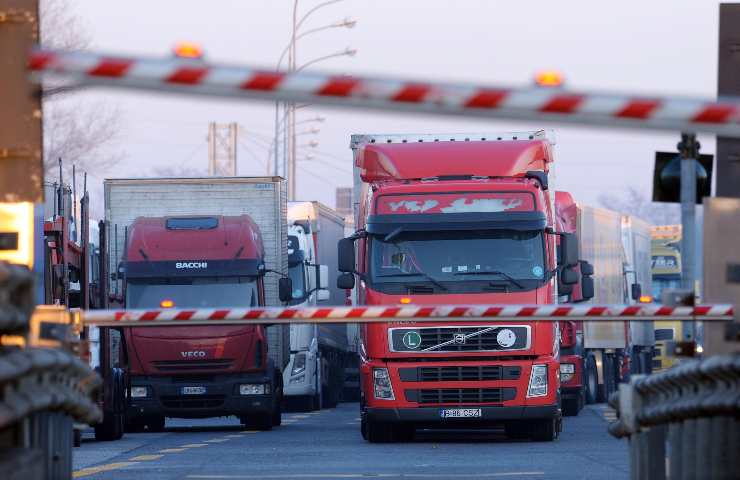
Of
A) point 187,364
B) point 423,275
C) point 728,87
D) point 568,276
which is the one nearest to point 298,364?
point 187,364

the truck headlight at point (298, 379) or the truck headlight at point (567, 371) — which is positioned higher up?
the truck headlight at point (567, 371)

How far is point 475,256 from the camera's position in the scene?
65.6ft

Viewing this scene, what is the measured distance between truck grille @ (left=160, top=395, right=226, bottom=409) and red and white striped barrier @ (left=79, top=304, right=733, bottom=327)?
13381 mm

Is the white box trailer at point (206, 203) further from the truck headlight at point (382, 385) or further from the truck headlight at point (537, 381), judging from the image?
the truck headlight at point (537, 381)

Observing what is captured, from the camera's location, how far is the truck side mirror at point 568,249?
20.1 m

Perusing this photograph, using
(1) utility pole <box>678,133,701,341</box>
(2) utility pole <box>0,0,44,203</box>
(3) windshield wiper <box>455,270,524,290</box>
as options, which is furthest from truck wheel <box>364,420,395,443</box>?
(2) utility pole <box>0,0,44,203</box>

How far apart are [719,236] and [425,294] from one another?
10.7 m

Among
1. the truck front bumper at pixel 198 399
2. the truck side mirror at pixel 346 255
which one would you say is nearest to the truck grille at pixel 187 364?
the truck front bumper at pixel 198 399

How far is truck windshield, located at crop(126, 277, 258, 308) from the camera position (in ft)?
82.8

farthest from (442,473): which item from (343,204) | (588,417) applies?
(343,204)

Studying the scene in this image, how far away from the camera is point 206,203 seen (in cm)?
2705

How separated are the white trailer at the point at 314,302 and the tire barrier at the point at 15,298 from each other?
20.6 meters

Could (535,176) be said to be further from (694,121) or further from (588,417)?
(694,121)

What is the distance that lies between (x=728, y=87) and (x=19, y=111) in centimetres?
433
